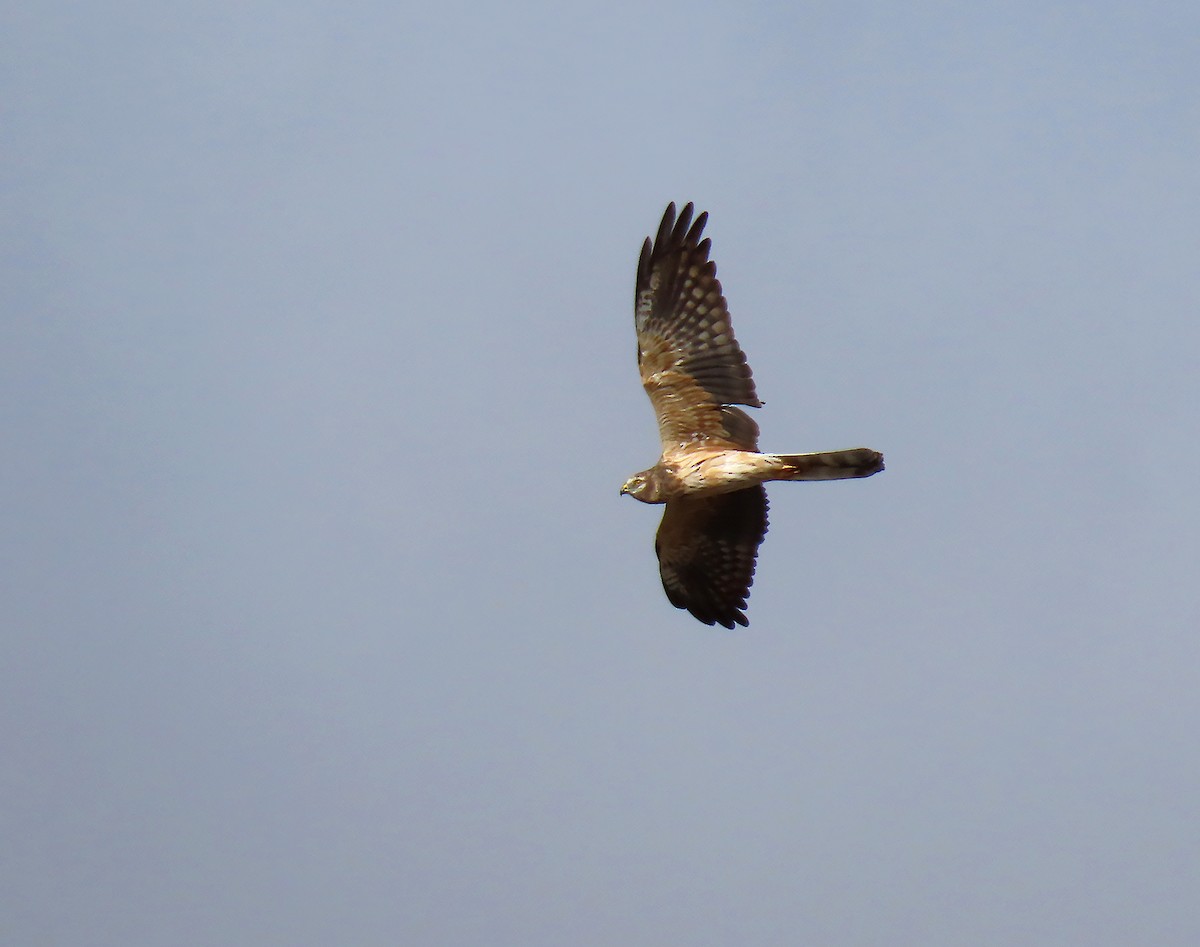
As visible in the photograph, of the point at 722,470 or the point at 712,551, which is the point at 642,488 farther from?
the point at 712,551

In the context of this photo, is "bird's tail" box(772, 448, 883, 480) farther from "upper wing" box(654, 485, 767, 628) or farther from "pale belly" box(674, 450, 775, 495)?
"upper wing" box(654, 485, 767, 628)

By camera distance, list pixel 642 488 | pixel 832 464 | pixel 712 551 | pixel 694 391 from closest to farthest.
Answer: pixel 832 464
pixel 642 488
pixel 694 391
pixel 712 551

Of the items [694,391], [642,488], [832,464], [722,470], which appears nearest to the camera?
[832,464]

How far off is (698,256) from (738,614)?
10.2 feet

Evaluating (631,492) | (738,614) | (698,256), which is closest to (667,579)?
(738,614)

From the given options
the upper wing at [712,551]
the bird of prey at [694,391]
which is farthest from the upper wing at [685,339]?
the upper wing at [712,551]

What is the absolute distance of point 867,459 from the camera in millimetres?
10938

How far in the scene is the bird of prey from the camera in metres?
11.9

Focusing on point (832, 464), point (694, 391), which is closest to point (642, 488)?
point (694, 391)

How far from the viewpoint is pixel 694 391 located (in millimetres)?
12281

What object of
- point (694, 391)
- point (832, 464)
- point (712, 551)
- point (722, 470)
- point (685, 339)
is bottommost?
point (712, 551)

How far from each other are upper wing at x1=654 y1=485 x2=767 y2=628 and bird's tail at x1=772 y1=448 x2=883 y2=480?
1.60m

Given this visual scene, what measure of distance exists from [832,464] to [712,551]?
237 centimetres

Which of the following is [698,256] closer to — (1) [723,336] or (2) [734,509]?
(1) [723,336]
